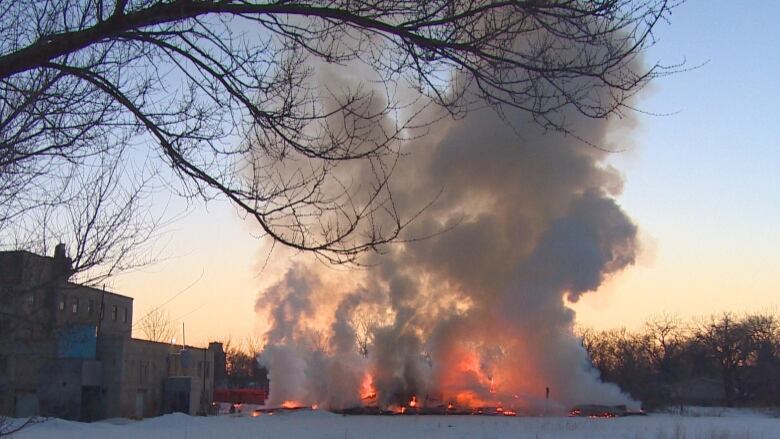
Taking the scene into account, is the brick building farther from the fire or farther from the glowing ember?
the fire

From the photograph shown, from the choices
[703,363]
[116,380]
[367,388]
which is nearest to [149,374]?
[116,380]

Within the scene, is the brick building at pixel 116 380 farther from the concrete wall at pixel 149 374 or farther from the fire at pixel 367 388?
the fire at pixel 367 388

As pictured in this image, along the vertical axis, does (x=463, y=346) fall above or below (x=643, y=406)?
above

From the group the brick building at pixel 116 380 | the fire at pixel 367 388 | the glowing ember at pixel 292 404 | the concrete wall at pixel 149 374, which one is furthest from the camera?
the fire at pixel 367 388

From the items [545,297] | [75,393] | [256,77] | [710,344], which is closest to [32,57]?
[256,77]

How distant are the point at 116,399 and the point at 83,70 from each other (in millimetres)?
46186

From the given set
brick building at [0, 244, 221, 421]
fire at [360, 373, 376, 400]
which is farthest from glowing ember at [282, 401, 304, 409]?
brick building at [0, 244, 221, 421]

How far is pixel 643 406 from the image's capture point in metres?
65.2

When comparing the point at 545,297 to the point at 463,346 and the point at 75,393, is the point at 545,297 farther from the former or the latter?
the point at 75,393

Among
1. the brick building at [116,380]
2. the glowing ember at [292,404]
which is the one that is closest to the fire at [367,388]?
the glowing ember at [292,404]

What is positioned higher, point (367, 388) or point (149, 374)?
point (149, 374)

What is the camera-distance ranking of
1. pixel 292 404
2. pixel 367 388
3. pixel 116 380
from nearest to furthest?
pixel 116 380, pixel 292 404, pixel 367 388

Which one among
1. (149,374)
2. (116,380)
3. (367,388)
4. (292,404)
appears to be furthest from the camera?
(367,388)

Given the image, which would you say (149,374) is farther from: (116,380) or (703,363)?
(703,363)
